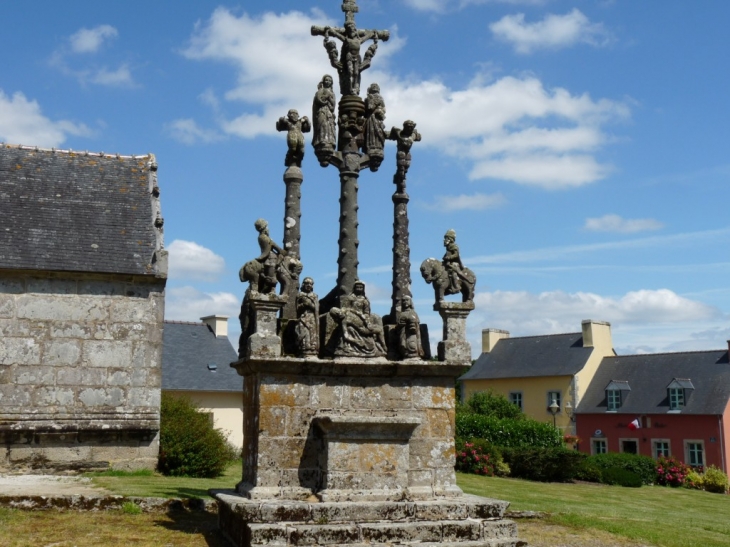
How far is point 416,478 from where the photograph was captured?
26.2 feet

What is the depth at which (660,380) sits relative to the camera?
38.5 meters

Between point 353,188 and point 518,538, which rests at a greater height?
point 353,188

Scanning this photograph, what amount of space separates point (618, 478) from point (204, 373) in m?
15.8

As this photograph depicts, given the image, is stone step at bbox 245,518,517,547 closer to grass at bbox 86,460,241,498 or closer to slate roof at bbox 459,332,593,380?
grass at bbox 86,460,241,498

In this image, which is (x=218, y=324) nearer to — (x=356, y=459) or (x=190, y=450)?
(x=190, y=450)

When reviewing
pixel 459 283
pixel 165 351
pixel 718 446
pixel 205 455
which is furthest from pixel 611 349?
pixel 459 283

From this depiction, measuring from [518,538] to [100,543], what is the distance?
4057 millimetres

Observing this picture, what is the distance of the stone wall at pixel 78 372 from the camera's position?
1279cm

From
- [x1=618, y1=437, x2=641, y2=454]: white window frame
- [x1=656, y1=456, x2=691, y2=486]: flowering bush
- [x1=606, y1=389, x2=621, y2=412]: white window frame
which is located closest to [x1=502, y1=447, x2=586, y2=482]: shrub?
[x1=656, y1=456, x2=691, y2=486]: flowering bush

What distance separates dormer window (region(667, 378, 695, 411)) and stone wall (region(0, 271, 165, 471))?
29741 mm

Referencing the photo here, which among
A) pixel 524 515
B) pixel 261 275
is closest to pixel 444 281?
pixel 261 275

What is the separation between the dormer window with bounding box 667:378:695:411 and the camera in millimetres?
36438

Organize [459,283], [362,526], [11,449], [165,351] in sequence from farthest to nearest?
[165,351] < [11,449] < [459,283] < [362,526]

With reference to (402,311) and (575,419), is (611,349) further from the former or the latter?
(402,311)
